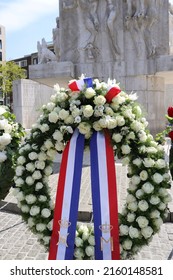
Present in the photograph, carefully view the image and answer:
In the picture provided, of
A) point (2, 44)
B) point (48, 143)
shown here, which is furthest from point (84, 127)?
point (2, 44)

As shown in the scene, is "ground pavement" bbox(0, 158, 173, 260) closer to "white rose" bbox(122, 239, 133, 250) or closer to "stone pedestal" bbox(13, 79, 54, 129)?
"white rose" bbox(122, 239, 133, 250)

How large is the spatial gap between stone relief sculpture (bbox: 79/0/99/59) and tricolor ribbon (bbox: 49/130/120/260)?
32.0 ft

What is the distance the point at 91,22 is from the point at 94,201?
10.4 meters

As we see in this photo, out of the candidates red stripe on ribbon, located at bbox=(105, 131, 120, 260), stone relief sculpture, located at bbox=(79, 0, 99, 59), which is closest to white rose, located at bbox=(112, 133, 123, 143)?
red stripe on ribbon, located at bbox=(105, 131, 120, 260)

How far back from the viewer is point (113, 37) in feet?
39.5

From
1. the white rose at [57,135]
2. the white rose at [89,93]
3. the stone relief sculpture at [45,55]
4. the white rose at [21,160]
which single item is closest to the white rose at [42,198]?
the white rose at [21,160]

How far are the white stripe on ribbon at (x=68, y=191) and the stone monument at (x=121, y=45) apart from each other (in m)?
9.07

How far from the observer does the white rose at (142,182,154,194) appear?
3113 mm

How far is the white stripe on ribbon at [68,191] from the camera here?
319 cm

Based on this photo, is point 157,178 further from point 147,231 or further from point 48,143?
point 48,143

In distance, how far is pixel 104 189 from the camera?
322cm

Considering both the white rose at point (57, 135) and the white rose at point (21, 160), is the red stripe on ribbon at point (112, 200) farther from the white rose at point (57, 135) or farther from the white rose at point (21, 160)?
the white rose at point (21, 160)

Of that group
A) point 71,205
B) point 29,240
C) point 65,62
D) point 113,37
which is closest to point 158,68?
point 113,37

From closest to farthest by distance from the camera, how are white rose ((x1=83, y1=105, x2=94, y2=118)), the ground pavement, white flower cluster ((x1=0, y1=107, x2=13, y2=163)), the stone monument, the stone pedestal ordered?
1. white rose ((x1=83, y1=105, x2=94, y2=118))
2. white flower cluster ((x1=0, y1=107, x2=13, y2=163))
3. the ground pavement
4. the stone monument
5. the stone pedestal
